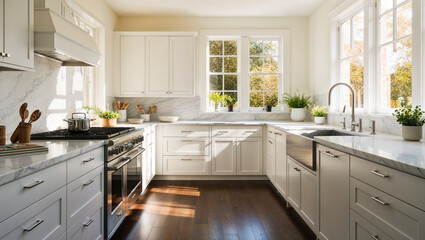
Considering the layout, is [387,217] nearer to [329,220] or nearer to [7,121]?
[329,220]

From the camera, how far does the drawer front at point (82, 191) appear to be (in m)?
1.65

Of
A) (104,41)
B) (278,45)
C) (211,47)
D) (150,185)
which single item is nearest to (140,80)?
(104,41)

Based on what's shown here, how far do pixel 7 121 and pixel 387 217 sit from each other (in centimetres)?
255

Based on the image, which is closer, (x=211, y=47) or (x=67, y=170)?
(x=67, y=170)

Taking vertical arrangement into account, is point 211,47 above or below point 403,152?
above

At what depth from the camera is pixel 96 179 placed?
2.07 meters

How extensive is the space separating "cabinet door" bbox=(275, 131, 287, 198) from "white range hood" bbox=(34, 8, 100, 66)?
7.37 feet

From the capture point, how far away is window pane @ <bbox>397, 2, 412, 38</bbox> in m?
2.41

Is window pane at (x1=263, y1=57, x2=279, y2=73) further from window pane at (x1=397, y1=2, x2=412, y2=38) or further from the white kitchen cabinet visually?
window pane at (x1=397, y1=2, x2=412, y2=38)

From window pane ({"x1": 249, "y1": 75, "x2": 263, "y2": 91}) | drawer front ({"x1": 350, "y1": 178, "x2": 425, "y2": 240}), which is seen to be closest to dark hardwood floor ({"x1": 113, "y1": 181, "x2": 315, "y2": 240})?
drawer front ({"x1": 350, "y1": 178, "x2": 425, "y2": 240})

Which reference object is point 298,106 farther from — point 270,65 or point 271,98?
point 270,65

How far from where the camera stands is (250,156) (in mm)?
4180

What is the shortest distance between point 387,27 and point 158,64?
120 inches

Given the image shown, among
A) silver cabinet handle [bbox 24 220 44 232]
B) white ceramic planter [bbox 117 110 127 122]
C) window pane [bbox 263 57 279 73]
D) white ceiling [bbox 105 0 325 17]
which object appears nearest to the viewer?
silver cabinet handle [bbox 24 220 44 232]
